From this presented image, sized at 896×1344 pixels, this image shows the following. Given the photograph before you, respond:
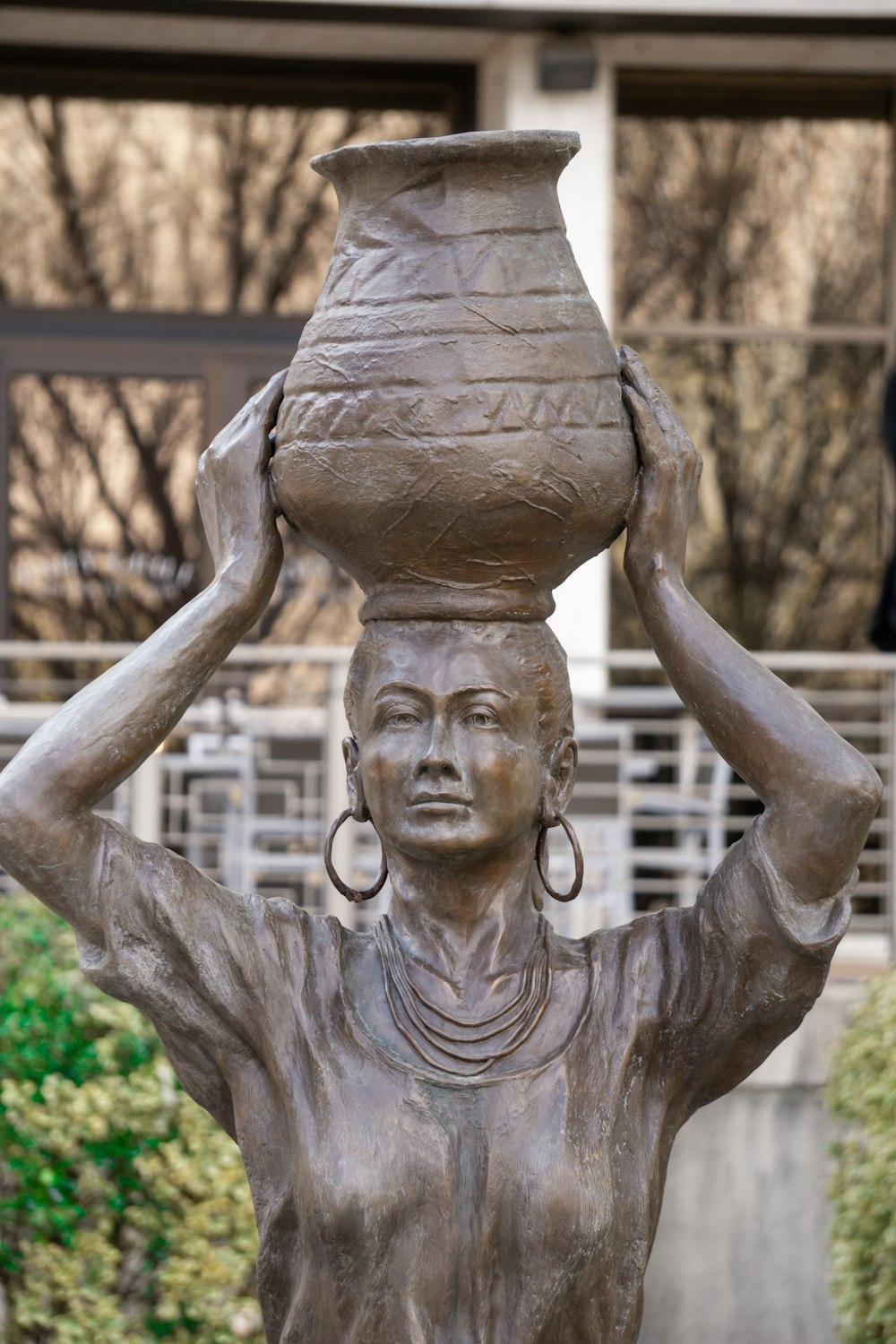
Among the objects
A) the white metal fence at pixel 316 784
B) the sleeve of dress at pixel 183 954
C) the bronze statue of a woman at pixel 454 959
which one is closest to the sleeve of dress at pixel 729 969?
the bronze statue of a woman at pixel 454 959

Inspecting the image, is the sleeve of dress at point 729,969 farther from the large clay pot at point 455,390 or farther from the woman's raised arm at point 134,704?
the woman's raised arm at point 134,704

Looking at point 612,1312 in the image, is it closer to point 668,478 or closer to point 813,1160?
point 668,478

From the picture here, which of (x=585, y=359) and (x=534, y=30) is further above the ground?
(x=534, y=30)

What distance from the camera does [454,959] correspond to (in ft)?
8.18

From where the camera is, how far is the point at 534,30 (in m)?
7.63

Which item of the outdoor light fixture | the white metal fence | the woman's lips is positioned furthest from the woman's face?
the outdoor light fixture

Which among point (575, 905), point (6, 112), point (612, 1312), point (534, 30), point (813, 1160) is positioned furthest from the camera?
point (6, 112)

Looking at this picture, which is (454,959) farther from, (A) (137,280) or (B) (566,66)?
(A) (137,280)

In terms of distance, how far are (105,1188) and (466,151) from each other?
341 cm

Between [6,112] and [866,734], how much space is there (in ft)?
15.3

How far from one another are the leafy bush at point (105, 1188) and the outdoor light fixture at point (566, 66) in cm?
415

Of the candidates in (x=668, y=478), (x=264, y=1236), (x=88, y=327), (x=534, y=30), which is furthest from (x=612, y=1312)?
(x=88, y=327)

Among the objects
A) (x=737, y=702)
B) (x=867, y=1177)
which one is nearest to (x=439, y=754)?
(x=737, y=702)

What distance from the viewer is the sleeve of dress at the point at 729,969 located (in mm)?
2393
